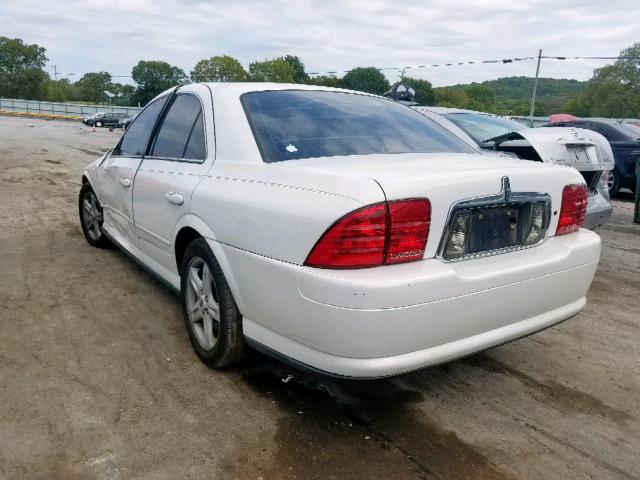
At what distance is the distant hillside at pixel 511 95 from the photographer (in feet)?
350

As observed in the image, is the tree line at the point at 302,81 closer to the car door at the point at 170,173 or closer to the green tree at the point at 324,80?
the green tree at the point at 324,80

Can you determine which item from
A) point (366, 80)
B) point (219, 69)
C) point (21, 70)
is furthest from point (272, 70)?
point (21, 70)

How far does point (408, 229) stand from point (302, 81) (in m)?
91.3

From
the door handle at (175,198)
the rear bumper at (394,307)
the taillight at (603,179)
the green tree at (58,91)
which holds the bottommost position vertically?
the rear bumper at (394,307)

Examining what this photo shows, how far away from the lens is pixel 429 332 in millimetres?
2176

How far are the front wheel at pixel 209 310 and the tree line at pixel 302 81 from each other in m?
78.1

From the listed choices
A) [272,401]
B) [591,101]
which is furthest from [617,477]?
[591,101]

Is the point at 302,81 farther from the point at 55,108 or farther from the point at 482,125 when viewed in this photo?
the point at 482,125

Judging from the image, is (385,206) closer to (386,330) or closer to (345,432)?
(386,330)

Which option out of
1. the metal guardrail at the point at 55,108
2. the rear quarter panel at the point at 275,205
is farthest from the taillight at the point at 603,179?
the metal guardrail at the point at 55,108

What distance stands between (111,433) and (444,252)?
1.66 metres

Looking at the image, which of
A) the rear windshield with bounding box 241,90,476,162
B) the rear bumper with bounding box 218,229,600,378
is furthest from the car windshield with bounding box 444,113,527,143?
the rear bumper with bounding box 218,229,600,378

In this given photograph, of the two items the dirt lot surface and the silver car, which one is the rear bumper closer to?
the dirt lot surface

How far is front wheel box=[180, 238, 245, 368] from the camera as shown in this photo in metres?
2.73
